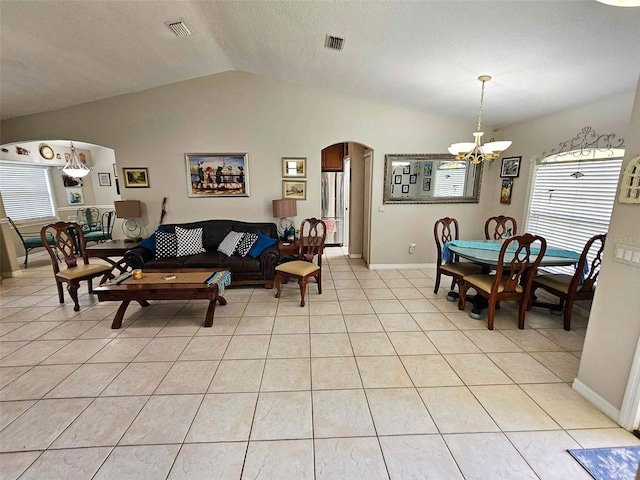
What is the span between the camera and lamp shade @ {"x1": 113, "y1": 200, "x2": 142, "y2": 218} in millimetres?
4463

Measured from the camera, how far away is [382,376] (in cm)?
222

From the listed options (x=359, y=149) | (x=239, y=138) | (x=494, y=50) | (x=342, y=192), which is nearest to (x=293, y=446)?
(x=494, y=50)

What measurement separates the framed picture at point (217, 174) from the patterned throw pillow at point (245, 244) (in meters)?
0.91

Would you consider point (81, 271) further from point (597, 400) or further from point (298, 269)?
point (597, 400)

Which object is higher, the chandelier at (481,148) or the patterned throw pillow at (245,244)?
the chandelier at (481,148)

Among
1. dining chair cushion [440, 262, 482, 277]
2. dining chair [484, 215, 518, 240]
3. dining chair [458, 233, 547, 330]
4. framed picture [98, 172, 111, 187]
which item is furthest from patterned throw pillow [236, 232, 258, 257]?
framed picture [98, 172, 111, 187]

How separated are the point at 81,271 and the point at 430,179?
534cm

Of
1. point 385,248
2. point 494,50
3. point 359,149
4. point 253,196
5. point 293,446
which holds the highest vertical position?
point 494,50

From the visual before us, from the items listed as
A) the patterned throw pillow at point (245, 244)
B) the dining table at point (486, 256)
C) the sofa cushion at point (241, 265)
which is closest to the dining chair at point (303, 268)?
the sofa cushion at point (241, 265)

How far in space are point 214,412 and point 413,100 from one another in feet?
14.9

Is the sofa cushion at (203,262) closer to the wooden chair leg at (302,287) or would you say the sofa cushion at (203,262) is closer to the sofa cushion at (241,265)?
the sofa cushion at (241,265)

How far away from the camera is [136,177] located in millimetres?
4664

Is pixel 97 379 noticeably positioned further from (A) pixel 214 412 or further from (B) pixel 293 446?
(B) pixel 293 446

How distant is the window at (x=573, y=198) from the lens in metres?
3.02
